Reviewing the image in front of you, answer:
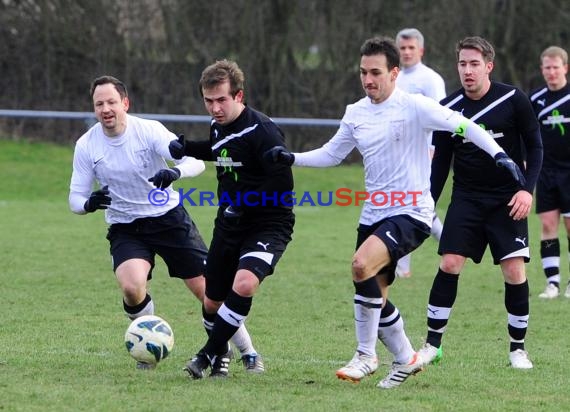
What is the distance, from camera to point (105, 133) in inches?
279

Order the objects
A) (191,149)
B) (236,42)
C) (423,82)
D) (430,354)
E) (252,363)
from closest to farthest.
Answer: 1. (191,149)
2. (252,363)
3. (430,354)
4. (423,82)
5. (236,42)

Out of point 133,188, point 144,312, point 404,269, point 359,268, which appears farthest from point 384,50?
point 404,269

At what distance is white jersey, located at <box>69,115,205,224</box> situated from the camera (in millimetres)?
6988

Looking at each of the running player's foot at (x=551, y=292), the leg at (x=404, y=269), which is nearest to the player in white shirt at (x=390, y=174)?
the running player's foot at (x=551, y=292)

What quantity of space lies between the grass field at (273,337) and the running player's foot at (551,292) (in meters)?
0.10

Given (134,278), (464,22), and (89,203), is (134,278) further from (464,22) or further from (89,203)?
(464,22)

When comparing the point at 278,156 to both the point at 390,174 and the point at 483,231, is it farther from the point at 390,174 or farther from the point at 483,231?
the point at 483,231

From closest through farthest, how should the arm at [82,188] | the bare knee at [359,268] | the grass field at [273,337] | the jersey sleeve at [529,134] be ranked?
the grass field at [273,337] → the bare knee at [359,268] → the arm at [82,188] → the jersey sleeve at [529,134]

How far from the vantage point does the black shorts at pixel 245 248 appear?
20.5 feet

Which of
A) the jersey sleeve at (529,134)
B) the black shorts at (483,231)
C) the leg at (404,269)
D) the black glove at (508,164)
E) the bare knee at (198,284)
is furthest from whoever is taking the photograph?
the leg at (404,269)

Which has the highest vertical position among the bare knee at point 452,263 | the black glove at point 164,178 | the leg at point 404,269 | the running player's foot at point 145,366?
the black glove at point 164,178

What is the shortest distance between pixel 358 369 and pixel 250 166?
1283mm

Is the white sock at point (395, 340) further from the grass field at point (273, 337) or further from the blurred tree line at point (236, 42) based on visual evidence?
the blurred tree line at point (236, 42)

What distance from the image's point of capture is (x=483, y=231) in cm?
693
